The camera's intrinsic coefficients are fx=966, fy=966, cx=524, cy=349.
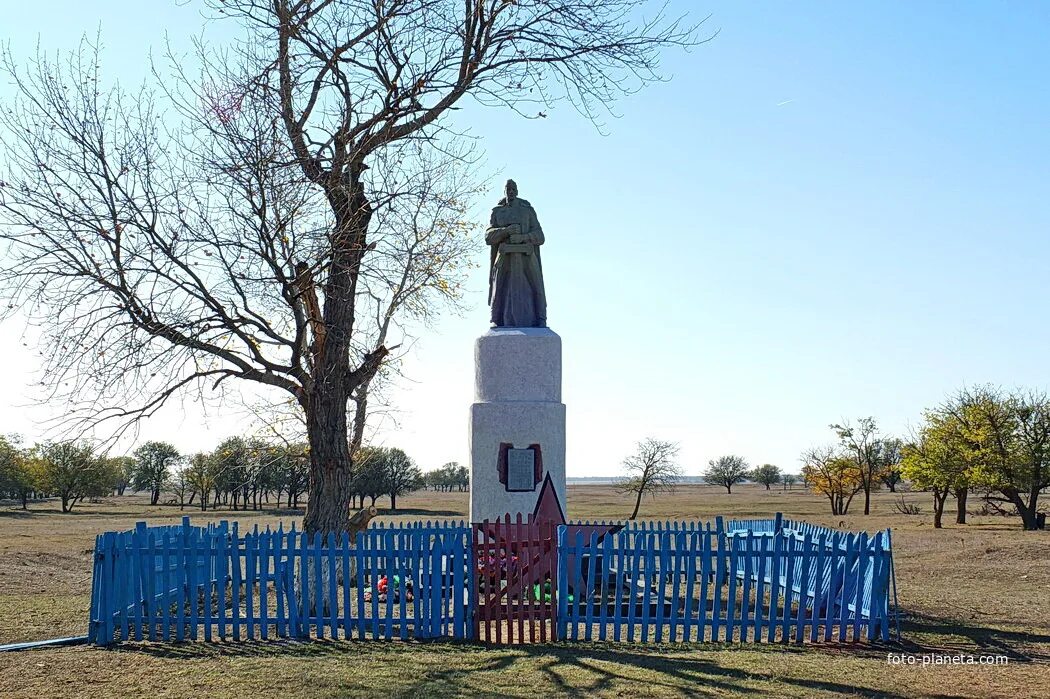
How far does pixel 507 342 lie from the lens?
14836 millimetres

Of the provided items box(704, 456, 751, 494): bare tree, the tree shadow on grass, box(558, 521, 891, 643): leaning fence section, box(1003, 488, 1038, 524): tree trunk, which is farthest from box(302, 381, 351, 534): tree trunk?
box(704, 456, 751, 494): bare tree

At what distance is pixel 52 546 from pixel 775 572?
69.7 ft

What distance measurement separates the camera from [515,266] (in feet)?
51.5

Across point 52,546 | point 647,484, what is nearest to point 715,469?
point 647,484

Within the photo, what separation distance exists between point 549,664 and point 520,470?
15.5ft

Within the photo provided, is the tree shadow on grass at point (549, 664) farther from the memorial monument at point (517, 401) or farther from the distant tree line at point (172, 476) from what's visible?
the distant tree line at point (172, 476)

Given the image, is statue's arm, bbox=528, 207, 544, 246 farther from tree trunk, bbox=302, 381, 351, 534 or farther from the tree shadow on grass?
the tree shadow on grass

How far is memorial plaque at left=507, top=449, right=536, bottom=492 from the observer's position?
14.3 metres

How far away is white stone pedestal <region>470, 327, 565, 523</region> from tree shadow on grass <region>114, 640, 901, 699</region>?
3.55m

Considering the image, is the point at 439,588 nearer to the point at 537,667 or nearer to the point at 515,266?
the point at 537,667

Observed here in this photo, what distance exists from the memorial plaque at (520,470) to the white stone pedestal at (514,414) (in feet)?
0.18

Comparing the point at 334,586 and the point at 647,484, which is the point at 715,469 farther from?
the point at 334,586

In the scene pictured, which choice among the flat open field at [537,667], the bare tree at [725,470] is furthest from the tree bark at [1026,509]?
the bare tree at [725,470]

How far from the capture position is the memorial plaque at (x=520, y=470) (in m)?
14.3
